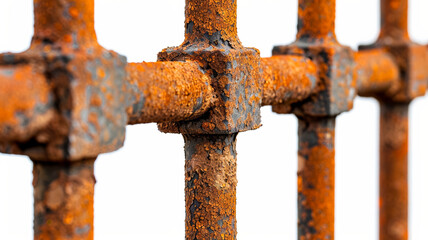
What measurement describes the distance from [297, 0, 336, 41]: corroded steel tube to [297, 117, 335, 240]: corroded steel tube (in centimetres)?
20

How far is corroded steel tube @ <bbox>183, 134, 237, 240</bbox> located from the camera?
1401 mm

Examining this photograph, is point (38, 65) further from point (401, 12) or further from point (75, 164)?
point (401, 12)

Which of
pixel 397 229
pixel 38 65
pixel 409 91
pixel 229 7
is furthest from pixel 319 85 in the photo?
pixel 38 65

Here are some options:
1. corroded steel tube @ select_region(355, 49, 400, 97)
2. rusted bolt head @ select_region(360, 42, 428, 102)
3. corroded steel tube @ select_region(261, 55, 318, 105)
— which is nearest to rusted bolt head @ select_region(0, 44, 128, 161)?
corroded steel tube @ select_region(261, 55, 318, 105)

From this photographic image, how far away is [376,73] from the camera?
1896mm

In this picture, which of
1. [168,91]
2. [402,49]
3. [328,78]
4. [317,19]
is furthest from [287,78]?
[402,49]

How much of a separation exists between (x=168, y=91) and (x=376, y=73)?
85 cm

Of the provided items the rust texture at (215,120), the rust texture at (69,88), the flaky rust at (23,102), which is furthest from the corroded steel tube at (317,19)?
the flaky rust at (23,102)

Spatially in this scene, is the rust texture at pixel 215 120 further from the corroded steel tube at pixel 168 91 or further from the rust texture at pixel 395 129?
the rust texture at pixel 395 129

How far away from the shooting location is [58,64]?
100 cm

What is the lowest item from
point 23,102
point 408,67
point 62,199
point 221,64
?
point 62,199

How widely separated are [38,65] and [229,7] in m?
0.50

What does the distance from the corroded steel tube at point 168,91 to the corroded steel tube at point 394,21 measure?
919 millimetres

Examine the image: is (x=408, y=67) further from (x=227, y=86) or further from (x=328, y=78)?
(x=227, y=86)
